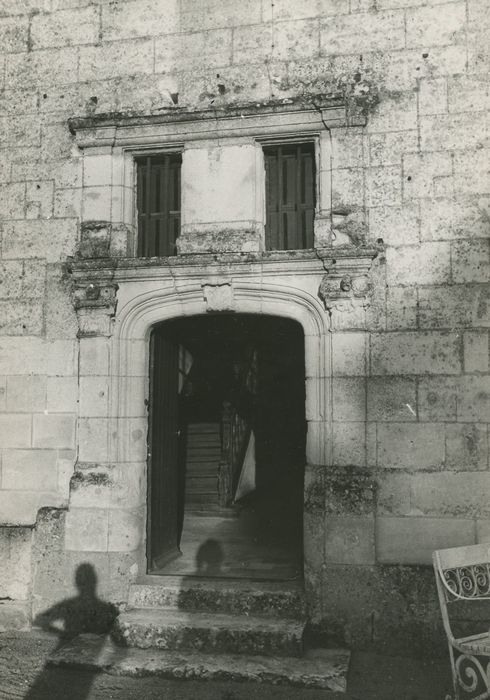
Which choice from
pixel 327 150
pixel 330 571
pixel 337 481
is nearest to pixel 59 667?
pixel 330 571

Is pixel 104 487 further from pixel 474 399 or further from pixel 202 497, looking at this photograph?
pixel 202 497

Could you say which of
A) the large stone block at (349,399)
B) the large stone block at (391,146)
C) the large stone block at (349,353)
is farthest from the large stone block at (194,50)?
the large stone block at (349,399)

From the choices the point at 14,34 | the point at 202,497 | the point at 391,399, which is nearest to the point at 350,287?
the point at 391,399

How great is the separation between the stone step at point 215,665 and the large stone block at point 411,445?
1480 millimetres

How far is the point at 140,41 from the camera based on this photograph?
5875mm

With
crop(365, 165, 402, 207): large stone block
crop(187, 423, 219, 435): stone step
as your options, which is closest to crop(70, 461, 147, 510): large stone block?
crop(365, 165, 402, 207): large stone block

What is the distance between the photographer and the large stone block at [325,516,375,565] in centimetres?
505

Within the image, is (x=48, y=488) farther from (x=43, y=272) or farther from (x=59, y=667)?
(x=43, y=272)

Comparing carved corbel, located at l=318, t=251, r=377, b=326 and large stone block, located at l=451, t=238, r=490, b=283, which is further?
carved corbel, located at l=318, t=251, r=377, b=326

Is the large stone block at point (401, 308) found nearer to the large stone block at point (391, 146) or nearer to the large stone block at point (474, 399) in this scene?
the large stone block at point (474, 399)

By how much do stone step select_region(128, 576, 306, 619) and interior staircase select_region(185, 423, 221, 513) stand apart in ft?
12.4

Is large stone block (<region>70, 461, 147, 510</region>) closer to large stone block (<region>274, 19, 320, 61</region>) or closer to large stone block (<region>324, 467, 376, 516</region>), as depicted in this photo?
large stone block (<region>324, 467, 376, 516</region>)

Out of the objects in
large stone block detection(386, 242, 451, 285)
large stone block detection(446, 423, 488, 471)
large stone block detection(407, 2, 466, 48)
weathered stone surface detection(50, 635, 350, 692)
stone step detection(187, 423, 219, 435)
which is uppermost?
large stone block detection(407, 2, 466, 48)

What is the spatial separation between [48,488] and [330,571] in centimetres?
248
